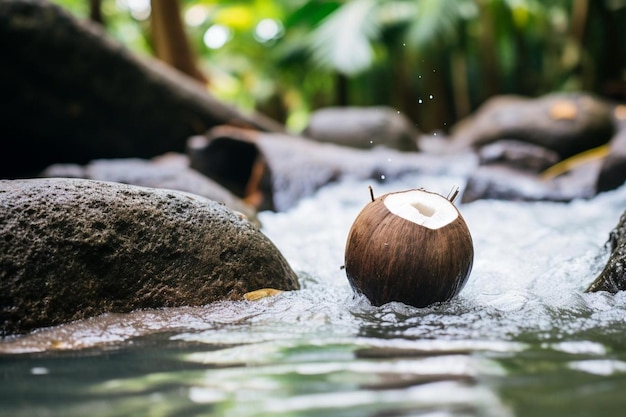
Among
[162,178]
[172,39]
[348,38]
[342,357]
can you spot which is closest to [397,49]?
[348,38]

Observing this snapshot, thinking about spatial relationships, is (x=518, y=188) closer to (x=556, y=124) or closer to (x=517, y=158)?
(x=517, y=158)

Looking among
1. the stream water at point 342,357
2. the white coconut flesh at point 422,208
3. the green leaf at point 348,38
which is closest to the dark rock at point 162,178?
the stream water at point 342,357

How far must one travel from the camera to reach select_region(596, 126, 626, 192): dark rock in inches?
254

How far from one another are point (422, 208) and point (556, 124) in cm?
784

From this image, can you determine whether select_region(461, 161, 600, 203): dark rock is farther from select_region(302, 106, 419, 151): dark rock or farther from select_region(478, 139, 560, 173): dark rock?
select_region(302, 106, 419, 151): dark rock

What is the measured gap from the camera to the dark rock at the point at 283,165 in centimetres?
719

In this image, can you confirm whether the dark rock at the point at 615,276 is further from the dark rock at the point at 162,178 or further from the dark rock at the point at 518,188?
the dark rock at the point at 518,188

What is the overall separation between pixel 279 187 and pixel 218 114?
2351mm

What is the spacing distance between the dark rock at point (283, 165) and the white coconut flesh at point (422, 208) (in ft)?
13.8

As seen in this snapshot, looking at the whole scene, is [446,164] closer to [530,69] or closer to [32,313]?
[32,313]

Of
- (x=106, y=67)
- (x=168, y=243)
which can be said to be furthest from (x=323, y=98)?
(x=168, y=243)

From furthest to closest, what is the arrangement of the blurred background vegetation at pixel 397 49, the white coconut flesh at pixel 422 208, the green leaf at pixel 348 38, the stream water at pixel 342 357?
1. the blurred background vegetation at pixel 397 49
2. the green leaf at pixel 348 38
3. the white coconut flesh at pixel 422 208
4. the stream water at pixel 342 357

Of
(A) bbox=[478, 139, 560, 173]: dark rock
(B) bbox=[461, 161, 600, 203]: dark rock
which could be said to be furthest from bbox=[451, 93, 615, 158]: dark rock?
(B) bbox=[461, 161, 600, 203]: dark rock

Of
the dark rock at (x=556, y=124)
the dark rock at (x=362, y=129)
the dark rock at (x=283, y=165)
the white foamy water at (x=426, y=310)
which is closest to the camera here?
the white foamy water at (x=426, y=310)
